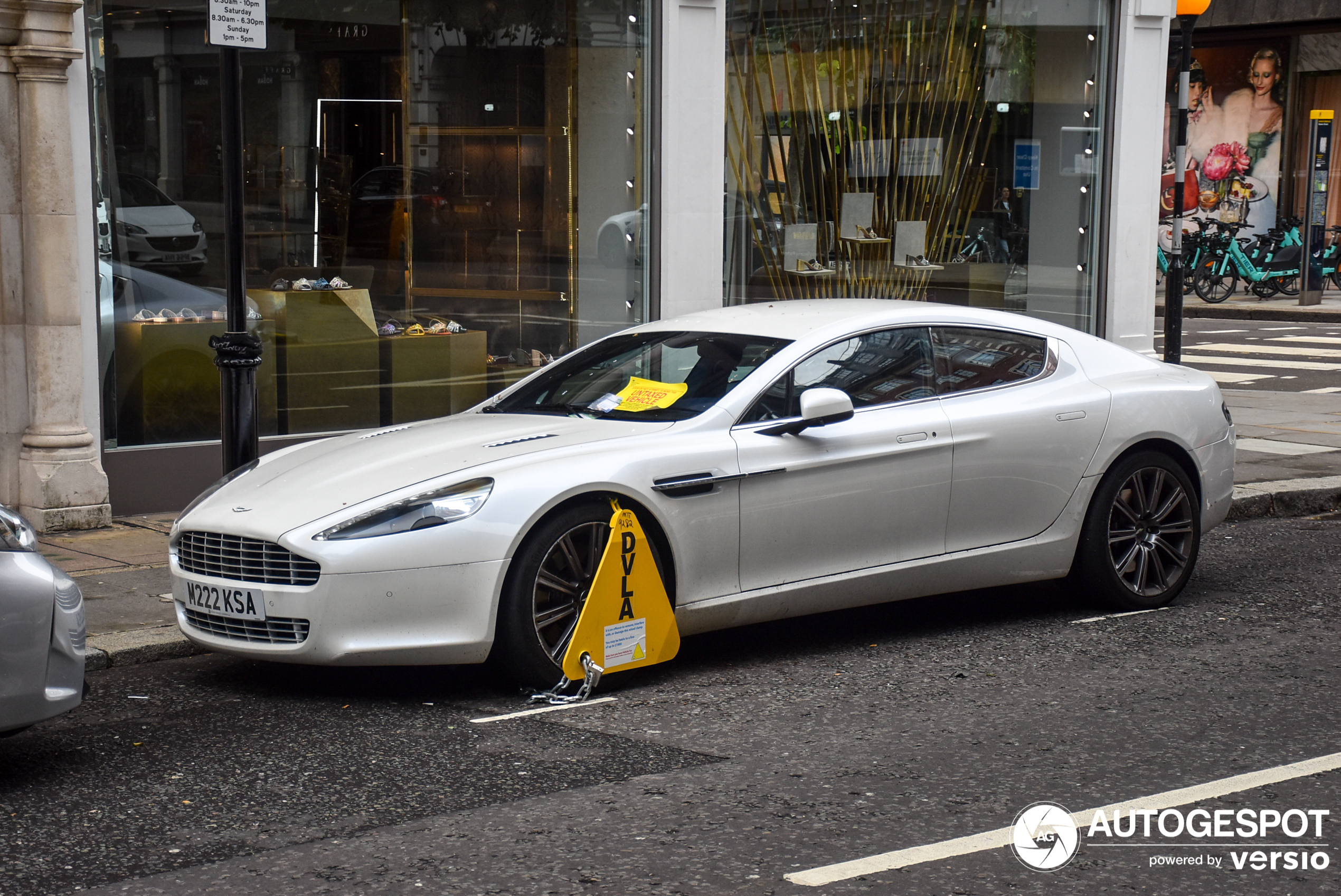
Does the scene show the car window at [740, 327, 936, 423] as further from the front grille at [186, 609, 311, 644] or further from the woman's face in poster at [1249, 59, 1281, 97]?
the woman's face in poster at [1249, 59, 1281, 97]

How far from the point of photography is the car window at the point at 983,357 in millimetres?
7039

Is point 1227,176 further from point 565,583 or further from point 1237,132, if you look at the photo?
point 565,583

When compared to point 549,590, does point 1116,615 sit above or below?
below

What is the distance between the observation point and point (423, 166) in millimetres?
11539

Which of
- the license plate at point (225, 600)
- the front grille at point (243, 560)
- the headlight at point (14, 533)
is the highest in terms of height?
the headlight at point (14, 533)

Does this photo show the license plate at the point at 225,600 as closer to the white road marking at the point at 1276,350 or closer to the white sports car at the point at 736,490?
the white sports car at the point at 736,490

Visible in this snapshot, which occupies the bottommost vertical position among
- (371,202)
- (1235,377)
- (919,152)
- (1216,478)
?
(1235,377)

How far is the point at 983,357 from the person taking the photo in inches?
283

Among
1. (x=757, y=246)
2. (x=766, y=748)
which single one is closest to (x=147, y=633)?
(x=766, y=748)

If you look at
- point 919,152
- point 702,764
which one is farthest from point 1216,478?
point 919,152

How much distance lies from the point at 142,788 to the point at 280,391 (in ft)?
20.0

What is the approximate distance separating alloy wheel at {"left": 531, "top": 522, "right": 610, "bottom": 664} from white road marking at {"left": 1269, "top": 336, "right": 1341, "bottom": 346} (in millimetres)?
19018

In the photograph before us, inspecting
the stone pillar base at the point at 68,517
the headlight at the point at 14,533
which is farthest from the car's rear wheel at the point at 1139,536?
the stone pillar base at the point at 68,517

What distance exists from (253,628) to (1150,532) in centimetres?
416
